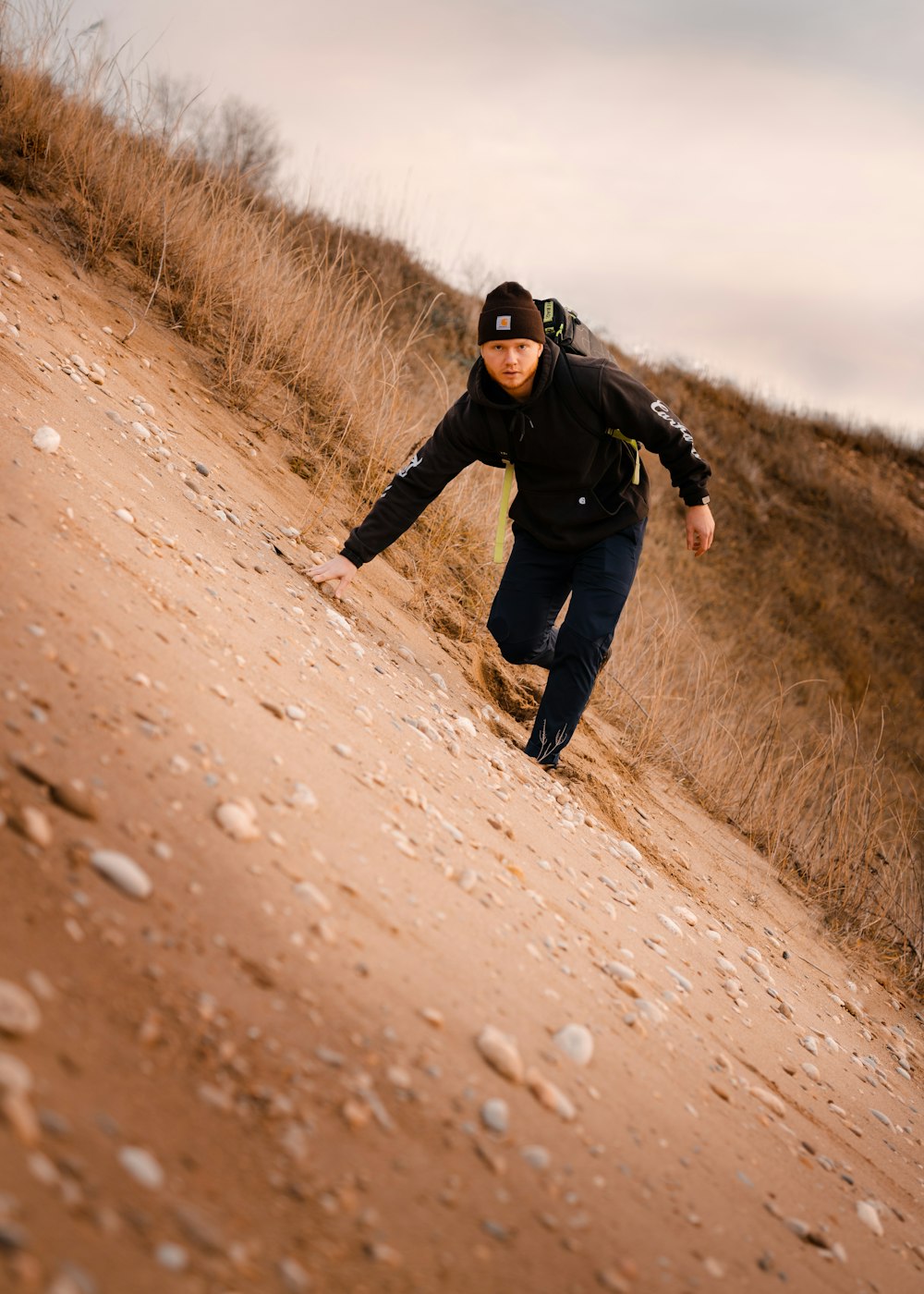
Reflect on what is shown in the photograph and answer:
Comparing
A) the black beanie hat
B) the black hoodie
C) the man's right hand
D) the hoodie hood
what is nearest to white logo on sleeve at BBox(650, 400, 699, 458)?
the black hoodie

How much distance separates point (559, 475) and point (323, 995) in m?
2.52

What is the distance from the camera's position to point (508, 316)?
3.34 meters

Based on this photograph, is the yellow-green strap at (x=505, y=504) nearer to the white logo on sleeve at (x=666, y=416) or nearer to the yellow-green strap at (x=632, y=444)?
the yellow-green strap at (x=632, y=444)

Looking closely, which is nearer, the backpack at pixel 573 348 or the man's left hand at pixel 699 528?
the backpack at pixel 573 348

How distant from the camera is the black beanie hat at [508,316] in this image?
11.0ft

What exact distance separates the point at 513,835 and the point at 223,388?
3432mm

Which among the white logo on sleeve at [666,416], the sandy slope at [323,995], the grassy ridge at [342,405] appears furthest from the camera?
the grassy ridge at [342,405]

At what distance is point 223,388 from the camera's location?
529 centimetres

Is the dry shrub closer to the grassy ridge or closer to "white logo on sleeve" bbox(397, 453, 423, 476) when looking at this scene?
the grassy ridge

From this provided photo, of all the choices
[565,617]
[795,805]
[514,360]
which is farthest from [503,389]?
[795,805]

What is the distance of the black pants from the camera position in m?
3.72

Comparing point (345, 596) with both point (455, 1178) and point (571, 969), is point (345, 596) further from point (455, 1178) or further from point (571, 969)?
point (455, 1178)

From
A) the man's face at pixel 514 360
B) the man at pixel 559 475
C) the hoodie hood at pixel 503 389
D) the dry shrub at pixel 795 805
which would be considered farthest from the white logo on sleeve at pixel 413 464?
the dry shrub at pixel 795 805

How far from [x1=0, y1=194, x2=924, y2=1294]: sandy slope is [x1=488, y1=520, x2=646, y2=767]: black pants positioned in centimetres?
35
